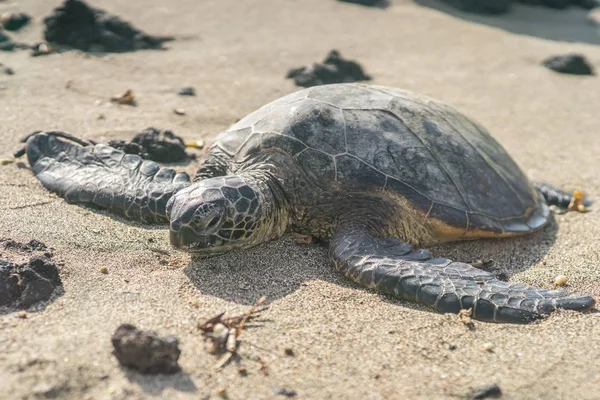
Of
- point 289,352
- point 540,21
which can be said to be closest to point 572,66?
point 540,21

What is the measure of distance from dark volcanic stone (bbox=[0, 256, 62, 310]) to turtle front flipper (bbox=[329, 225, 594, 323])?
1.42m

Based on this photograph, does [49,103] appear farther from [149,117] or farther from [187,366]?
[187,366]

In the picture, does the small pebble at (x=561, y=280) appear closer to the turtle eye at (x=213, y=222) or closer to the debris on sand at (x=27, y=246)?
the turtle eye at (x=213, y=222)

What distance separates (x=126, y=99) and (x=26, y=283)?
3.36 m

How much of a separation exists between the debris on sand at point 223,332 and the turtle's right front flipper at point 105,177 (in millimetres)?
1239

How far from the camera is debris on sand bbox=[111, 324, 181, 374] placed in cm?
228

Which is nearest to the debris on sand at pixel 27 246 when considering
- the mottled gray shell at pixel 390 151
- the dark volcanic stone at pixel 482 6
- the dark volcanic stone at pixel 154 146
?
the mottled gray shell at pixel 390 151

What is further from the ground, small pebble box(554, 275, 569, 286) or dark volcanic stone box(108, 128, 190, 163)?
small pebble box(554, 275, 569, 286)

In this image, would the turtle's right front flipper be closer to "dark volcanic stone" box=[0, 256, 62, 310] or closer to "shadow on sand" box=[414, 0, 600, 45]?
"dark volcanic stone" box=[0, 256, 62, 310]

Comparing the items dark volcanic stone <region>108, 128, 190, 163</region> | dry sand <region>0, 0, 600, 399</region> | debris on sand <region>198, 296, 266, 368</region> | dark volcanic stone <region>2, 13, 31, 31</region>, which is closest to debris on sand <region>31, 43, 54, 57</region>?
dry sand <region>0, 0, 600, 399</region>

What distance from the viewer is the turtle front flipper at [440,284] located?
9.79 ft

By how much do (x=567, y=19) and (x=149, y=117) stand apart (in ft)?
27.7

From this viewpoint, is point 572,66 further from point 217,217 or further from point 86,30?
point 217,217

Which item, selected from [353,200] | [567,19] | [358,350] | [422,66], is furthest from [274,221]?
[567,19]
